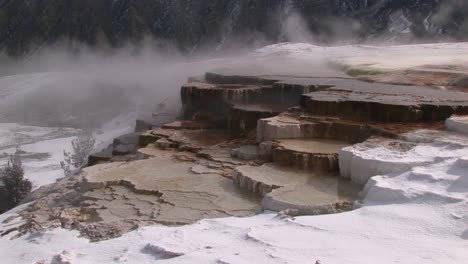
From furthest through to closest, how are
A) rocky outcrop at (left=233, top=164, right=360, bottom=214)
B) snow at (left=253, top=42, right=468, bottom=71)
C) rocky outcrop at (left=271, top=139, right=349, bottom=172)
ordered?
snow at (left=253, top=42, right=468, bottom=71), rocky outcrop at (left=271, top=139, right=349, bottom=172), rocky outcrop at (left=233, top=164, right=360, bottom=214)

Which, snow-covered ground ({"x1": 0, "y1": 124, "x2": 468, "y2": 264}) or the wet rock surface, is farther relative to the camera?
the wet rock surface

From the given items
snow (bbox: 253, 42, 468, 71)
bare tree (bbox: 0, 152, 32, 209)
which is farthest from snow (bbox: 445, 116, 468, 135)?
bare tree (bbox: 0, 152, 32, 209)

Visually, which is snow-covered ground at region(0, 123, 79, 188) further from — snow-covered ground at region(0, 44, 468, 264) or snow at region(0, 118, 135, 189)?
snow-covered ground at region(0, 44, 468, 264)

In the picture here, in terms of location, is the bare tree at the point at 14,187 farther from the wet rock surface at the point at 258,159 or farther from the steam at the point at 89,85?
the steam at the point at 89,85

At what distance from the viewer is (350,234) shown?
365cm

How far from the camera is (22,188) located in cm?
970

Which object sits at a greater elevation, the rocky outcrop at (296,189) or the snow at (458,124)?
the snow at (458,124)

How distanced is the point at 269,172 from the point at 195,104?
134 inches

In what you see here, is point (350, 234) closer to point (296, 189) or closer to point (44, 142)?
point (296, 189)

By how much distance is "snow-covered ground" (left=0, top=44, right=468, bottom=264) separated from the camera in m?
3.43

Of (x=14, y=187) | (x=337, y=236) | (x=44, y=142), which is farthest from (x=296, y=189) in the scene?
(x=44, y=142)

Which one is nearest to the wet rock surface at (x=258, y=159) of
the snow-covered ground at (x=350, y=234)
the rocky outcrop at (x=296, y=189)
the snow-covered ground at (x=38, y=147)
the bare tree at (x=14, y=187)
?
the rocky outcrop at (x=296, y=189)

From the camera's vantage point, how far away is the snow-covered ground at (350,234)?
3430 mm

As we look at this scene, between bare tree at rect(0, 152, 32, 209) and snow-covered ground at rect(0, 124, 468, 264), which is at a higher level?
snow-covered ground at rect(0, 124, 468, 264)
